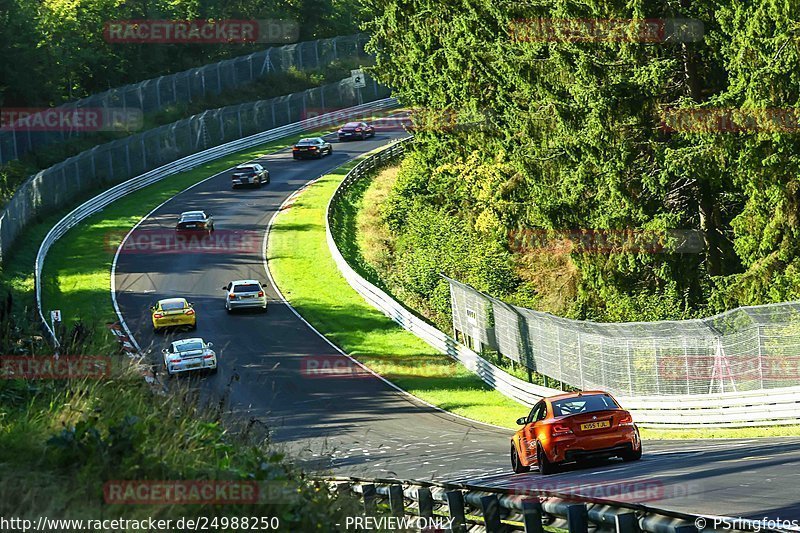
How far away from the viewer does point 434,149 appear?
191ft

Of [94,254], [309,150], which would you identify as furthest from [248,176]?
[94,254]

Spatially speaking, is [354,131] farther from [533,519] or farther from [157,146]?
[533,519]

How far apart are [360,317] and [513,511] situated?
37.5 metres

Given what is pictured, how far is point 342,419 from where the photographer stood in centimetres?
3291

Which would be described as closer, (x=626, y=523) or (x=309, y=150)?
(x=626, y=523)

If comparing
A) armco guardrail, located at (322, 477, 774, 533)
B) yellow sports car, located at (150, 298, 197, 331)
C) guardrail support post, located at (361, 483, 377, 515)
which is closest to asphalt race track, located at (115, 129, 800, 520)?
guardrail support post, located at (361, 483, 377, 515)

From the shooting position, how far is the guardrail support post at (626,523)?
802cm

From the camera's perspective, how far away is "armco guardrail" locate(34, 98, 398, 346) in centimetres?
5800

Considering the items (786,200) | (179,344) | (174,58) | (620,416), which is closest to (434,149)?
(179,344)

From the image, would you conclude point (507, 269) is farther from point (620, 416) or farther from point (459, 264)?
point (620, 416)

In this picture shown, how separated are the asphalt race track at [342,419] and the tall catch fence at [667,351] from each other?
1953 mm

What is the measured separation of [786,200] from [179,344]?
19396 mm

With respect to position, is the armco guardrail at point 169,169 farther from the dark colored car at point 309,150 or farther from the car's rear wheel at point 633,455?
the car's rear wheel at point 633,455

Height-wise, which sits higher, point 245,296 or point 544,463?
point 544,463
